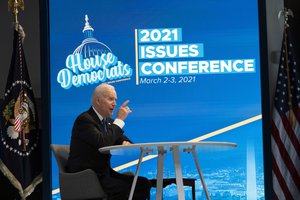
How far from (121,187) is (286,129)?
2329 millimetres

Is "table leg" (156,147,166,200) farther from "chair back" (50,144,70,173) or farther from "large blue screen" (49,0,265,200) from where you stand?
"large blue screen" (49,0,265,200)

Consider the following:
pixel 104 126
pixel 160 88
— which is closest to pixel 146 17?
pixel 160 88

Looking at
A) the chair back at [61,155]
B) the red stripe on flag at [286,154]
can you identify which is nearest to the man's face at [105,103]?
the chair back at [61,155]

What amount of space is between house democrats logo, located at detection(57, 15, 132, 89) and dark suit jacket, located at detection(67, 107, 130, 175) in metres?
1.82

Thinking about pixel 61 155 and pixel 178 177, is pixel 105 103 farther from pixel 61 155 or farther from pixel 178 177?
pixel 178 177

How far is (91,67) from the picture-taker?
6.50 meters

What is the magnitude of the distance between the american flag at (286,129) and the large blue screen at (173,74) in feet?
0.66

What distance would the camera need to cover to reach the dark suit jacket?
14.9ft

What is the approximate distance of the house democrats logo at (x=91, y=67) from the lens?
647 centimetres

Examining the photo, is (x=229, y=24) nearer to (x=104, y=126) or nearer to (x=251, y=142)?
(x=251, y=142)

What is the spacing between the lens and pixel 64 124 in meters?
6.43

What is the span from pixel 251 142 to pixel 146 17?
1.69 metres

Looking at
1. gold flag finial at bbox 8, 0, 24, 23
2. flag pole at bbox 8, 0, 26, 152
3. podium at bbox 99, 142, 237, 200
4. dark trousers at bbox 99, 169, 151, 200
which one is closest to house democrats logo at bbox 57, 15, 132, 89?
flag pole at bbox 8, 0, 26, 152

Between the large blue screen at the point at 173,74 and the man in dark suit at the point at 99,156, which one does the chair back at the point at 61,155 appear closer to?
the man in dark suit at the point at 99,156
